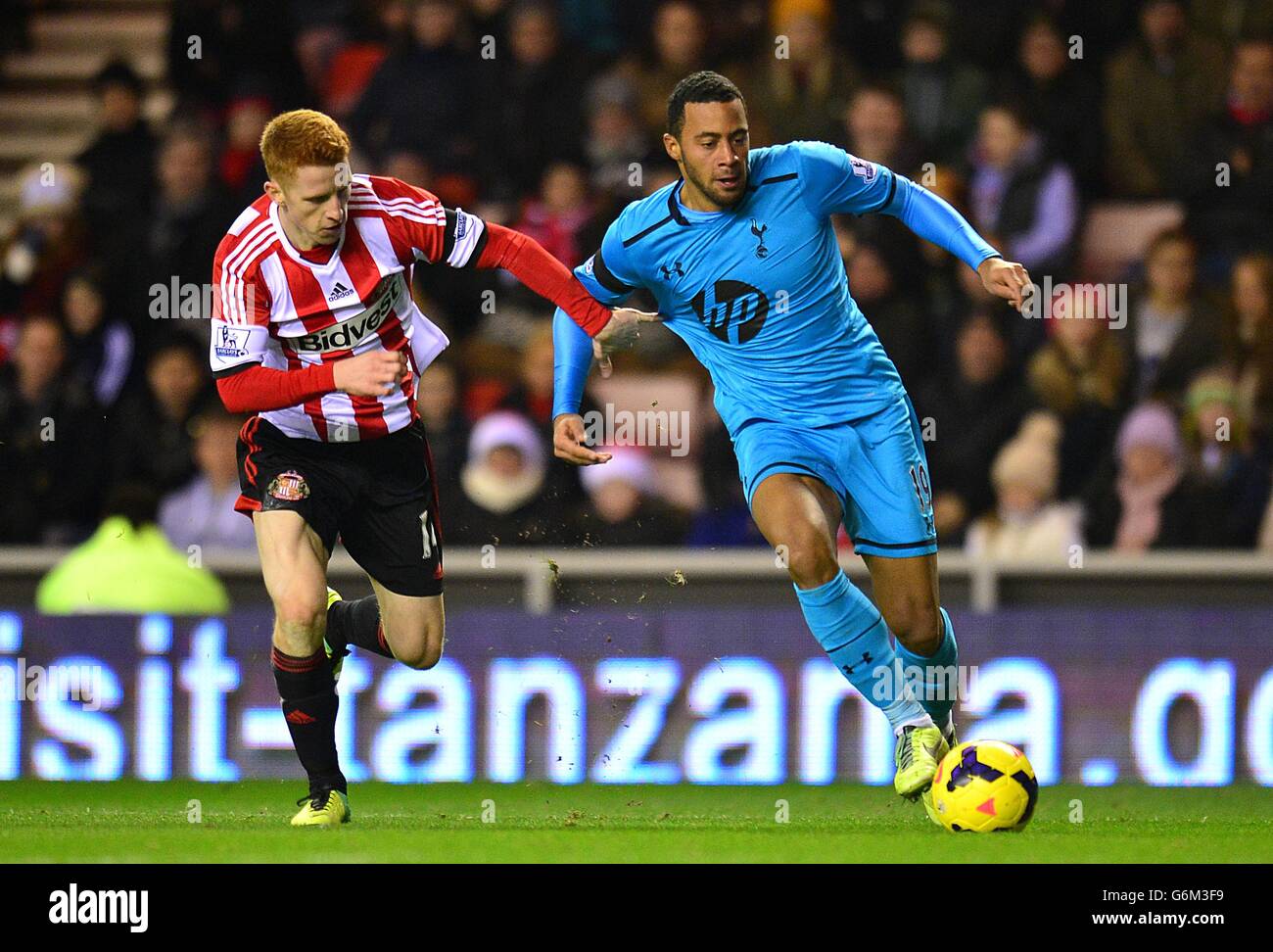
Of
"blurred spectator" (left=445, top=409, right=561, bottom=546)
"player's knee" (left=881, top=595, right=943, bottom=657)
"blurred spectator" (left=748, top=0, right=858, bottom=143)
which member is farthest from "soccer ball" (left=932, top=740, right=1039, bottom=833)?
"blurred spectator" (left=748, top=0, right=858, bottom=143)

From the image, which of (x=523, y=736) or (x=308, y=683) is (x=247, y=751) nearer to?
(x=523, y=736)

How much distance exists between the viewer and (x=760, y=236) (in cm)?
700

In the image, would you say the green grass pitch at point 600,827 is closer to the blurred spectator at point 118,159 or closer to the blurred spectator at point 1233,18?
the blurred spectator at point 118,159

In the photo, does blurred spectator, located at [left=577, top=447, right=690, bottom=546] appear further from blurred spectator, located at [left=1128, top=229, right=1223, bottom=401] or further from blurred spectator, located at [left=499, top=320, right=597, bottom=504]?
blurred spectator, located at [left=1128, top=229, right=1223, bottom=401]

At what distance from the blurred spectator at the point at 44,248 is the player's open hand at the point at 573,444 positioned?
488 centimetres

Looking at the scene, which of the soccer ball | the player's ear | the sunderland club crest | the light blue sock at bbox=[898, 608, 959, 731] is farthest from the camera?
the light blue sock at bbox=[898, 608, 959, 731]

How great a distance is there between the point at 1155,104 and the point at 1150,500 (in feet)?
7.94

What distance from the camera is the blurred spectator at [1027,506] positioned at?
9.94m

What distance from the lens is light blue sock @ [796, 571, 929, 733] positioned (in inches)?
269

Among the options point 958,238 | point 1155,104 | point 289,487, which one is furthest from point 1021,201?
point 289,487

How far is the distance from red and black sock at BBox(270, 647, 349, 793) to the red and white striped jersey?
728 millimetres

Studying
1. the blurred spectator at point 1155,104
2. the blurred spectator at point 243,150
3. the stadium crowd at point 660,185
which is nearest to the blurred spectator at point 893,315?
the stadium crowd at point 660,185

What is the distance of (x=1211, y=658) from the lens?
890 centimetres
